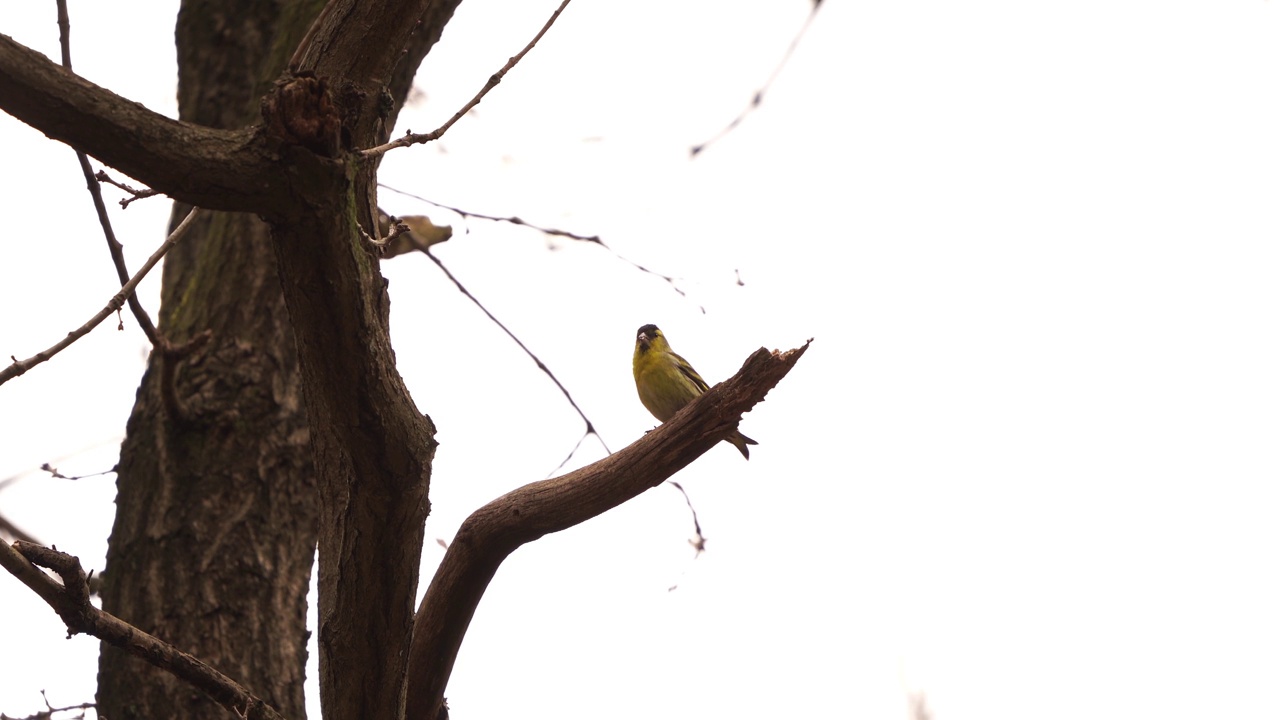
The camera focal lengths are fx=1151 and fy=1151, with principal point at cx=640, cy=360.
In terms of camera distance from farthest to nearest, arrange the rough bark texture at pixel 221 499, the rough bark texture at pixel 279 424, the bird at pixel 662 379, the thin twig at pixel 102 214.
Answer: the bird at pixel 662 379 → the rough bark texture at pixel 221 499 → the thin twig at pixel 102 214 → the rough bark texture at pixel 279 424

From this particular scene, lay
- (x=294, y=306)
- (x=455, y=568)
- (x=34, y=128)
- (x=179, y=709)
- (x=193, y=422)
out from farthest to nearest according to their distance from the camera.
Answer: (x=193, y=422), (x=179, y=709), (x=455, y=568), (x=294, y=306), (x=34, y=128)

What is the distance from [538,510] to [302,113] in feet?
4.24

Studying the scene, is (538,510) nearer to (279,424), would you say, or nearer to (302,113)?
(302,113)

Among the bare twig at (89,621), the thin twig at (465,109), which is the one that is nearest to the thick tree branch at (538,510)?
the bare twig at (89,621)

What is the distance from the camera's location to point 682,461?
314cm

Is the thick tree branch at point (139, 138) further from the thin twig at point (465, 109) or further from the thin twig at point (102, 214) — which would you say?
the thin twig at point (102, 214)

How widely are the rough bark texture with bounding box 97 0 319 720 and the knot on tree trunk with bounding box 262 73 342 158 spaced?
6.54ft

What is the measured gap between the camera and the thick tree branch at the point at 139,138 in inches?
81.3

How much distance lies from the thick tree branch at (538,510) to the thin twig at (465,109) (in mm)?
984

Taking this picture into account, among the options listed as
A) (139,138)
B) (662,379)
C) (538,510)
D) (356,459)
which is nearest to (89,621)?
(356,459)

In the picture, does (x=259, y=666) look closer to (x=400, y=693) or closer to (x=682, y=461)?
(x=400, y=693)

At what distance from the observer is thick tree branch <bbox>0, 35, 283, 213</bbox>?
6.77 ft

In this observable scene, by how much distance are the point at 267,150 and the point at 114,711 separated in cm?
233

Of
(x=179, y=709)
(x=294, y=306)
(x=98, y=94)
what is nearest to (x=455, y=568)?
(x=294, y=306)
